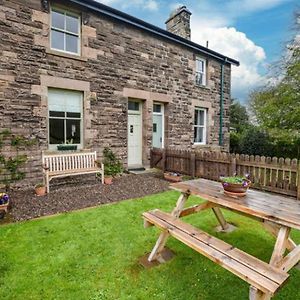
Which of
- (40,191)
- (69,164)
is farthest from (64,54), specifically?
(40,191)

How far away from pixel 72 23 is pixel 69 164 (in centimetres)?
476

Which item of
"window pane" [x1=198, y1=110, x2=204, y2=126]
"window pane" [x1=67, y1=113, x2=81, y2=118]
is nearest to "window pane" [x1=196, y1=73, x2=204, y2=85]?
"window pane" [x1=198, y1=110, x2=204, y2=126]

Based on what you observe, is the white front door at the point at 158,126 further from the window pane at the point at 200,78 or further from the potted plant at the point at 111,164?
the window pane at the point at 200,78

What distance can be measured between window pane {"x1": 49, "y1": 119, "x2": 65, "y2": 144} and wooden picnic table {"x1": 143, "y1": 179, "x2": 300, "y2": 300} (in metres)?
5.52

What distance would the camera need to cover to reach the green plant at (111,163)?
8.41 meters

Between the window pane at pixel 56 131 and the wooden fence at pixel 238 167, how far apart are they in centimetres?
387

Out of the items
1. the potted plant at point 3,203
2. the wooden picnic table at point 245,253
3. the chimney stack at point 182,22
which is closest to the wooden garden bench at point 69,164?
the potted plant at point 3,203

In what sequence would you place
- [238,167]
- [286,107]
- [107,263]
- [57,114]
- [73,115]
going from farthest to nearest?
[286,107]
[73,115]
[57,114]
[238,167]
[107,263]

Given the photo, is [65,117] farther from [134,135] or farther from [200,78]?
[200,78]

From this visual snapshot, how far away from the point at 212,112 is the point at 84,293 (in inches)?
456

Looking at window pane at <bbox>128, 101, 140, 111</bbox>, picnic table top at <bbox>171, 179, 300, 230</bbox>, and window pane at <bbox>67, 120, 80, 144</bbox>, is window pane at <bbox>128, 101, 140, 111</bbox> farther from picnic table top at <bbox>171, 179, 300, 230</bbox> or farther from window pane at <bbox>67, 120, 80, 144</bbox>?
picnic table top at <bbox>171, 179, 300, 230</bbox>

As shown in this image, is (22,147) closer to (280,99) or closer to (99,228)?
(99,228)

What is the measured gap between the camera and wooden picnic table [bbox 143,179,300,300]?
189 cm

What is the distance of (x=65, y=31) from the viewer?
771 cm
